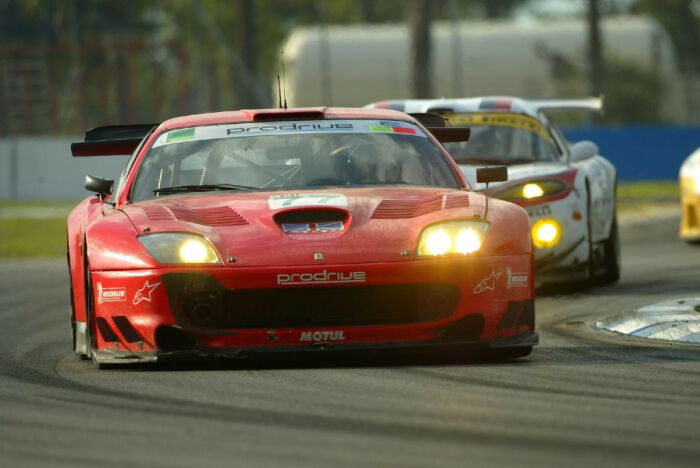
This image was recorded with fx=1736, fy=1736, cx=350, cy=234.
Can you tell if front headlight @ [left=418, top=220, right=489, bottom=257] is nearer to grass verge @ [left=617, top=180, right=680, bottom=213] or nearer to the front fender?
the front fender

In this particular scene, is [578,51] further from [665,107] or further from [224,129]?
[224,129]

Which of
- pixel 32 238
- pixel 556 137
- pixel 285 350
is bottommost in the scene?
pixel 32 238

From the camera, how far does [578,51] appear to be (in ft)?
155

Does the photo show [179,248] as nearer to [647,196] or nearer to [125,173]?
[125,173]

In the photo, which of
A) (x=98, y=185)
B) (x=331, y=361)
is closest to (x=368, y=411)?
(x=331, y=361)

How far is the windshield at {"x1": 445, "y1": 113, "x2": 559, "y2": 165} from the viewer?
41.2 feet

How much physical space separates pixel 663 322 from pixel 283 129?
7.41 ft

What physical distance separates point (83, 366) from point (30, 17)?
53.2 m

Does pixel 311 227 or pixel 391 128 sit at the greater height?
pixel 391 128

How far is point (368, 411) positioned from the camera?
6039 millimetres

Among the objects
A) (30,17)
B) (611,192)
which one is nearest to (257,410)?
(611,192)

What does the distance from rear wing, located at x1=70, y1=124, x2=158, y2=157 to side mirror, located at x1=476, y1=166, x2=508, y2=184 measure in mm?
1851

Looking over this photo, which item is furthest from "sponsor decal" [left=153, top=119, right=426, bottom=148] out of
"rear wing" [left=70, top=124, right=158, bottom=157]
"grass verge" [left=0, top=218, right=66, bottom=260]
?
"grass verge" [left=0, top=218, right=66, bottom=260]

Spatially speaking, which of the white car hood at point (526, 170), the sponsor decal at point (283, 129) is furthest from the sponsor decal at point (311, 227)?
the white car hood at point (526, 170)
